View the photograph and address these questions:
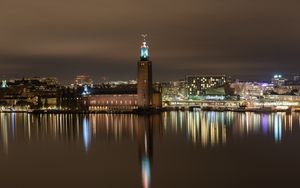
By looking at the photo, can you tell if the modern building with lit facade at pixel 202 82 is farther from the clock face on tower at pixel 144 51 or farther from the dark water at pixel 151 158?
the dark water at pixel 151 158

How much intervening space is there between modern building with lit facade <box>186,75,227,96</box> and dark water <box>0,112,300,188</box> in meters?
45.5

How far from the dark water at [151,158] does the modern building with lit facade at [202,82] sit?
4551cm

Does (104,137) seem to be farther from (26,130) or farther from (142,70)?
(142,70)

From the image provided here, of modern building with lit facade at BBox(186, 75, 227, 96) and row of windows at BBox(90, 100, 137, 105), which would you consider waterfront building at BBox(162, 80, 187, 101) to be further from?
row of windows at BBox(90, 100, 137, 105)

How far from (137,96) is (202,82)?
114 feet

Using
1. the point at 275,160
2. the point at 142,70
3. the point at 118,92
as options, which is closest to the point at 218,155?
the point at 275,160

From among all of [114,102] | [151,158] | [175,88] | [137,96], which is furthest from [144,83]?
[175,88]

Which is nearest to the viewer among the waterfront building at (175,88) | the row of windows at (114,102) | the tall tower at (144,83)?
the tall tower at (144,83)

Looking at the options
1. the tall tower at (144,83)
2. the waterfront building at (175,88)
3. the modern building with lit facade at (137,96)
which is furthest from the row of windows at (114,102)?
the waterfront building at (175,88)

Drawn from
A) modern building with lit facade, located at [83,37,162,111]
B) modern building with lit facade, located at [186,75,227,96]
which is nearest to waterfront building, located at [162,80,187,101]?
modern building with lit facade, located at [186,75,227,96]

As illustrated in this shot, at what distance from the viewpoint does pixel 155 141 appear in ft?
47.6

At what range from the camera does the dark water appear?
30.4 ft

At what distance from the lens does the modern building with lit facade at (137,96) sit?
30094mm

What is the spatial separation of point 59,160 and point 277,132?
818 centimetres
